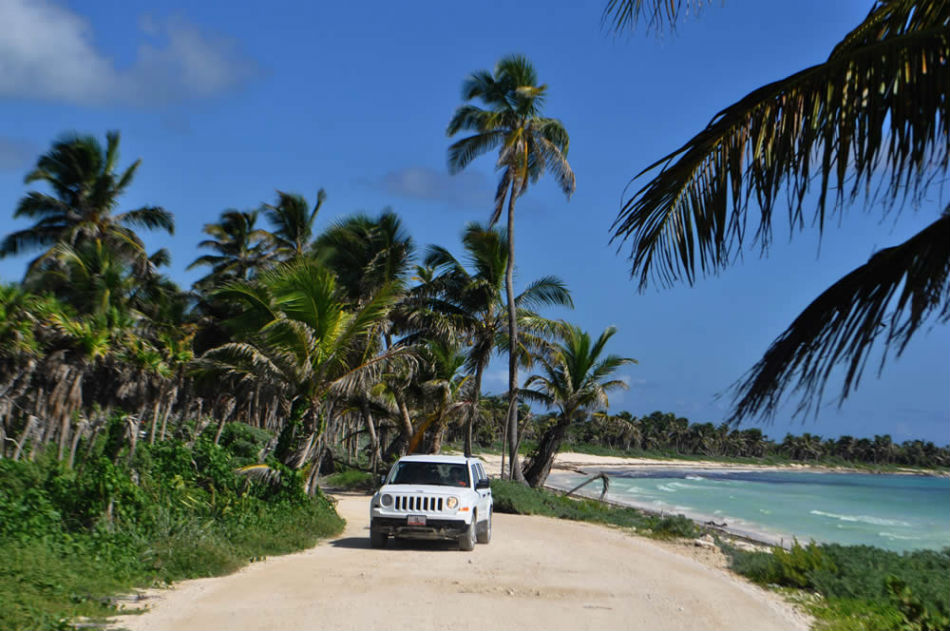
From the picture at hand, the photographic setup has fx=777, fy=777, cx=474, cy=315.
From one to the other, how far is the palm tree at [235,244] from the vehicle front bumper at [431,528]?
33.7 m

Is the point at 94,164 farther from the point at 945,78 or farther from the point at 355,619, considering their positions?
the point at 945,78

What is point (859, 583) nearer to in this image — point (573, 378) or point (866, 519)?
point (573, 378)

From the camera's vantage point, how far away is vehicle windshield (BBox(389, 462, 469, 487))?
15.5 meters

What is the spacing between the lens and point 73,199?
37094 mm

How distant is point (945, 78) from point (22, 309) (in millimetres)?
19024

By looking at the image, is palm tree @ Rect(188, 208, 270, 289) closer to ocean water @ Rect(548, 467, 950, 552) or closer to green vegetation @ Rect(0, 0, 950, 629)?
green vegetation @ Rect(0, 0, 950, 629)

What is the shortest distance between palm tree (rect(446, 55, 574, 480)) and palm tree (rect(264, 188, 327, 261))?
51.5ft

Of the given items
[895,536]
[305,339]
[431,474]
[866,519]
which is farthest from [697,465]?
[305,339]

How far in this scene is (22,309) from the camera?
1761 cm

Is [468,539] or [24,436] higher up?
[24,436]

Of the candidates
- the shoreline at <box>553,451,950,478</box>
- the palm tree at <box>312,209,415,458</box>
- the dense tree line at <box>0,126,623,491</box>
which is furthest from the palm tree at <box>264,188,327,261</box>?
the shoreline at <box>553,451,950,478</box>

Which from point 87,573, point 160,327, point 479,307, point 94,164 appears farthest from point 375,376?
point 94,164

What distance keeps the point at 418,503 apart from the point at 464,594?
4.21 meters

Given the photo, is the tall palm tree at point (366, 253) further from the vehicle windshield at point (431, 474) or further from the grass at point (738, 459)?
the grass at point (738, 459)
